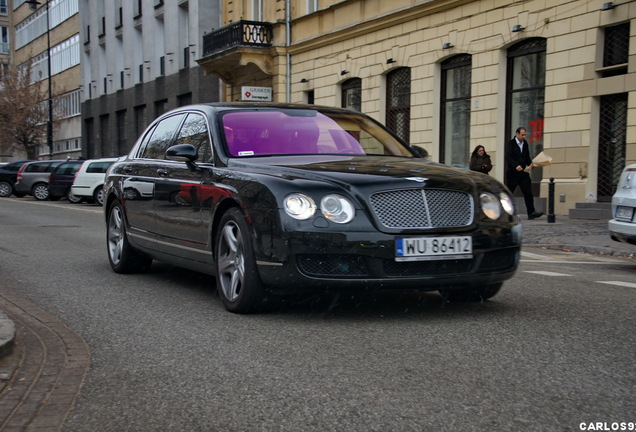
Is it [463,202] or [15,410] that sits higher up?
[463,202]

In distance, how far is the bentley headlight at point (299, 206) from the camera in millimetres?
5418

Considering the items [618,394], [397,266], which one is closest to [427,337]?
[397,266]

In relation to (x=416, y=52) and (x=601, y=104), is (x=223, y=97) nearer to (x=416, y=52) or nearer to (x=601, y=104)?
(x=416, y=52)

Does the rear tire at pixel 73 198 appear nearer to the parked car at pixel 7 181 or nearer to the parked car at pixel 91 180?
the parked car at pixel 91 180

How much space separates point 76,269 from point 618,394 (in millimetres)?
6471

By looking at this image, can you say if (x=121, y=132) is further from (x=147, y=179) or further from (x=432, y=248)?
(x=432, y=248)

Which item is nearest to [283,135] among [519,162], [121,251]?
[121,251]

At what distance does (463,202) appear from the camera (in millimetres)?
5672

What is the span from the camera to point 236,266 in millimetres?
5938

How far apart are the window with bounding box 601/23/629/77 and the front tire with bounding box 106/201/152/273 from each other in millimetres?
12189

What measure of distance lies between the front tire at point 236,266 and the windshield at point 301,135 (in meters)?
0.73

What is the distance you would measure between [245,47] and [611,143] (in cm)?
1563

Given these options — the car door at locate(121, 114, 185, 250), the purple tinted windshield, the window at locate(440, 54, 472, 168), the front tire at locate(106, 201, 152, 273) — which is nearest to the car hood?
the purple tinted windshield

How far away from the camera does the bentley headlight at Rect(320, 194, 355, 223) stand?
5.38m
